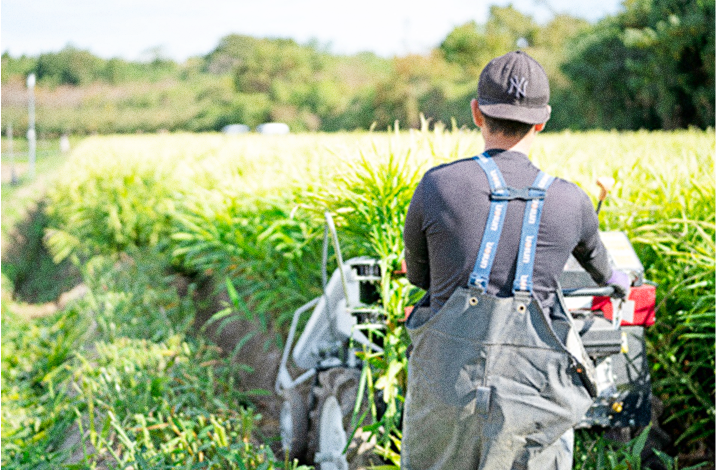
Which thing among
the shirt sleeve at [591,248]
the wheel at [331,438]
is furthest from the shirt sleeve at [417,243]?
the wheel at [331,438]

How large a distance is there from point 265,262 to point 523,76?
11.3 feet

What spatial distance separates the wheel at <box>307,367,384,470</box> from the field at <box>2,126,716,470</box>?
0.14 m

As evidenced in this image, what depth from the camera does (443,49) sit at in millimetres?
43219

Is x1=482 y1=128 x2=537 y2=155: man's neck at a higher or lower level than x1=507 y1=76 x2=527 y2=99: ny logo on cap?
lower

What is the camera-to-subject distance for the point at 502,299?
2.07m

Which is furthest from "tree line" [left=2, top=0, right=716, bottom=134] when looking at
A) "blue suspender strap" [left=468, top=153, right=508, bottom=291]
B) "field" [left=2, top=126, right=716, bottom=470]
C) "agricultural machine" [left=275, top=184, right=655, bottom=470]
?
"blue suspender strap" [left=468, top=153, right=508, bottom=291]

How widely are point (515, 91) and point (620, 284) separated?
3.19 feet

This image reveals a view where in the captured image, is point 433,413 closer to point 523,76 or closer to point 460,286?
point 460,286

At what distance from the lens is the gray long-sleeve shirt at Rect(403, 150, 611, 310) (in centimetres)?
210

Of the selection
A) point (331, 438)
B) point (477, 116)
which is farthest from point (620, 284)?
point (331, 438)

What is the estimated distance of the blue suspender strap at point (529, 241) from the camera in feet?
6.83

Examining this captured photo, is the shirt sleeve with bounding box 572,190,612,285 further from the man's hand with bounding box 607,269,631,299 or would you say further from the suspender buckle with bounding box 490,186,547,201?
the suspender buckle with bounding box 490,186,547,201

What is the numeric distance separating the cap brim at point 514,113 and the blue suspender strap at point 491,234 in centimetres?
20

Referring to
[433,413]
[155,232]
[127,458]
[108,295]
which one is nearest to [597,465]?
[433,413]
